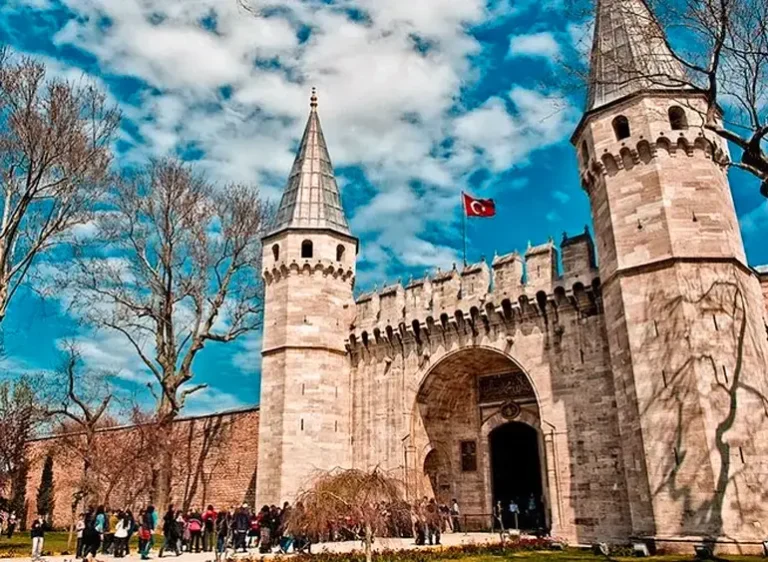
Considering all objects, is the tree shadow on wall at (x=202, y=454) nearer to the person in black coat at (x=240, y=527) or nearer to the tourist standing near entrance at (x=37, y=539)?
the person in black coat at (x=240, y=527)

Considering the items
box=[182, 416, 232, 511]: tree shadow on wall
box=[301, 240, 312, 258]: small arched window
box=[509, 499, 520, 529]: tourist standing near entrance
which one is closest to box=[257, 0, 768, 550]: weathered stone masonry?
box=[301, 240, 312, 258]: small arched window

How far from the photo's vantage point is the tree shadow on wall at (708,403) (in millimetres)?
12922

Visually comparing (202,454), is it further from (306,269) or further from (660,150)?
(660,150)

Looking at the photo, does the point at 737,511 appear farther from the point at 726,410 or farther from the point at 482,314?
the point at 482,314

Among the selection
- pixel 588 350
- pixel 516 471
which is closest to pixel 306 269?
pixel 516 471

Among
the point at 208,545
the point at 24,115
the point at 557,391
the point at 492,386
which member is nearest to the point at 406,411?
the point at 492,386

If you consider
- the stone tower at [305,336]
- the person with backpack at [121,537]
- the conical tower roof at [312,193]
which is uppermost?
the conical tower roof at [312,193]

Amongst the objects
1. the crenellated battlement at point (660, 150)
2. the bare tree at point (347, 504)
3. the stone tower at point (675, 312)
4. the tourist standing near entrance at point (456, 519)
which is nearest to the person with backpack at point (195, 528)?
the bare tree at point (347, 504)

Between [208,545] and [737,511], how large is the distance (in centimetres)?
1339

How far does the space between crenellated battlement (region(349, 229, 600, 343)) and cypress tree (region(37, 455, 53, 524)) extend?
63.9ft

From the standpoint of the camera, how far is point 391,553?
1273 cm

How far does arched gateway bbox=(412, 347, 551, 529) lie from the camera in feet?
64.7

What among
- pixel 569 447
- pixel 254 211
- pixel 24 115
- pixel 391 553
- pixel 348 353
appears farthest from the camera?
pixel 254 211

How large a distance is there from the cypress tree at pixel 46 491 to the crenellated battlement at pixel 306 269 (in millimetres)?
17591
